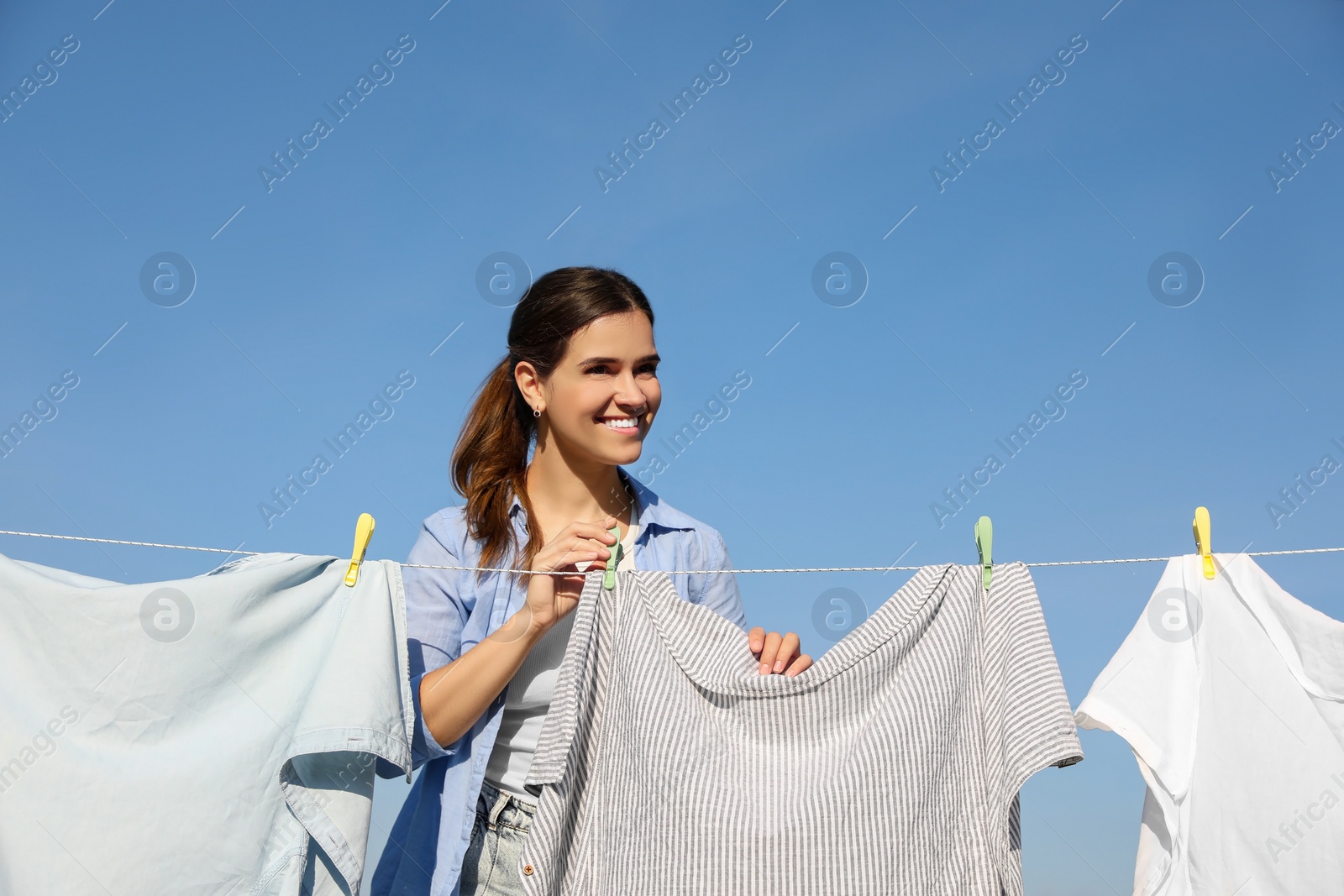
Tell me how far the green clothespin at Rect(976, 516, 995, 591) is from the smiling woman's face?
2.96 ft

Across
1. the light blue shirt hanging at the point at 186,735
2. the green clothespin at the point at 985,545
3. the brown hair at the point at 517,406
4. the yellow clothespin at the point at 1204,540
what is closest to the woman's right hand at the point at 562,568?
the brown hair at the point at 517,406

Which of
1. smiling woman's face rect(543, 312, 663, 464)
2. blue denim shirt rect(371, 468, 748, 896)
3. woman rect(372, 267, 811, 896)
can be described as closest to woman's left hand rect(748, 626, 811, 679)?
woman rect(372, 267, 811, 896)

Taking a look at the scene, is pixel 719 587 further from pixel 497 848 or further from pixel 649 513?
pixel 497 848

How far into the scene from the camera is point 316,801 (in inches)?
94.9

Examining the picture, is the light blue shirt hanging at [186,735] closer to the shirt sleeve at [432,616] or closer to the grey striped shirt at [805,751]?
the shirt sleeve at [432,616]

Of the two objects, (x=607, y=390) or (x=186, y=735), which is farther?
(x=607, y=390)

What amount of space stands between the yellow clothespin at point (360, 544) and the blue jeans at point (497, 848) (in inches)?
24.1

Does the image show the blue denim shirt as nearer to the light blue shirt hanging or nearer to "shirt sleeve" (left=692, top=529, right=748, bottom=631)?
"shirt sleeve" (left=692, top=529, right=748, bottom=631)

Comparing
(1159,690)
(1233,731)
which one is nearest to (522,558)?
(1159,690)

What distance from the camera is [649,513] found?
3.01 meters

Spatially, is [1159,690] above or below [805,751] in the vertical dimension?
above

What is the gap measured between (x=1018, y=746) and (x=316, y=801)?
159 cm

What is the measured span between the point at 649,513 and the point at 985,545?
957 mm

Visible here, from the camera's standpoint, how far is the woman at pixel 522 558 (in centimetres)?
250
